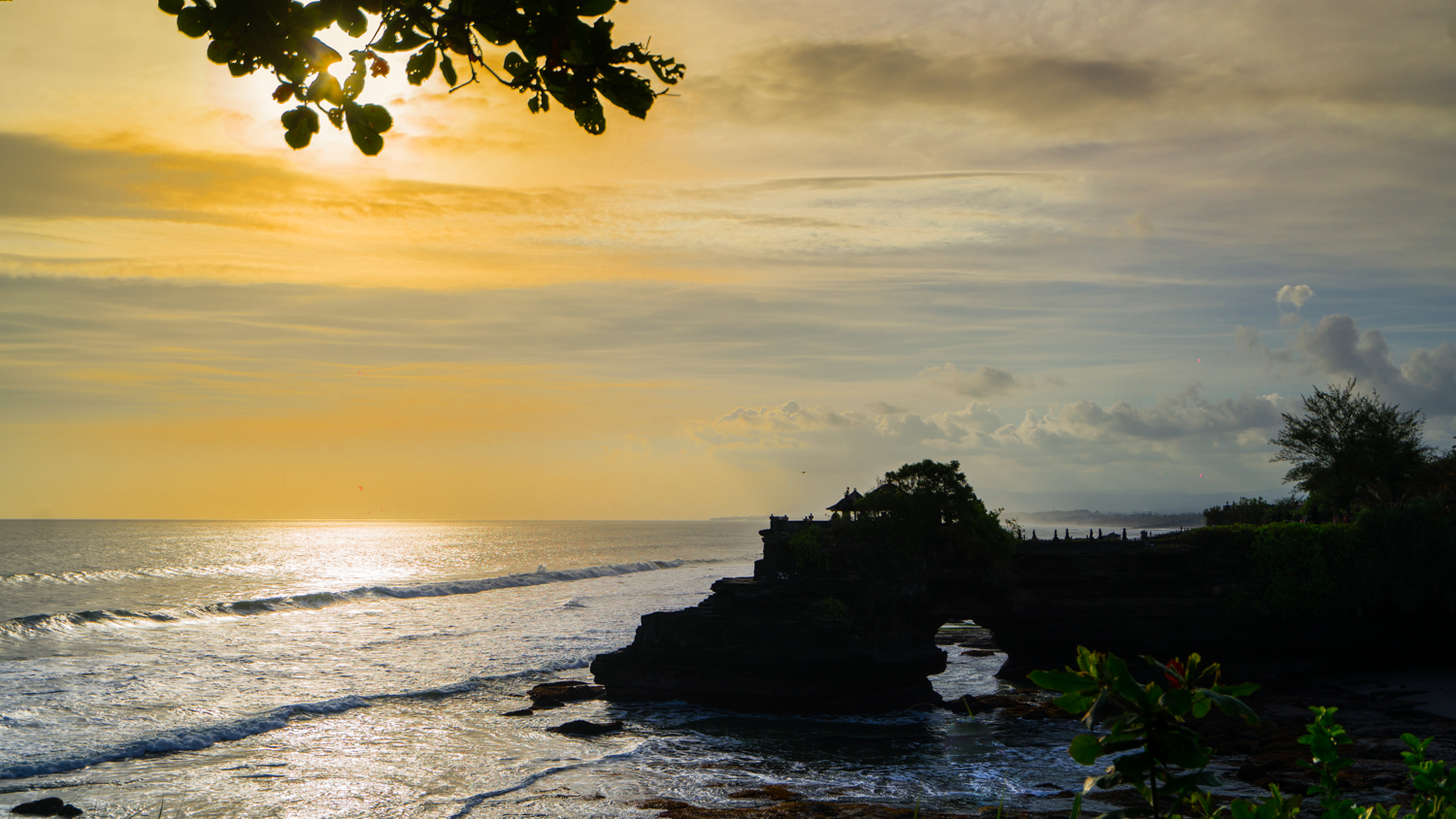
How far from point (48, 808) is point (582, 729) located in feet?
46.1

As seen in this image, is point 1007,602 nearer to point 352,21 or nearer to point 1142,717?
point 1142,717

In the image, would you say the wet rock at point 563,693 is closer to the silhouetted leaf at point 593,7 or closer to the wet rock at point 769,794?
the wet rock at point 769,794

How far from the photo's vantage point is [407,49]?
3088 mm

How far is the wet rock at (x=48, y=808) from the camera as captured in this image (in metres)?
19.9

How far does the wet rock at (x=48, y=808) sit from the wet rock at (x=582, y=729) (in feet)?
42.4

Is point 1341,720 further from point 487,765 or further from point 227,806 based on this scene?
point 227,806

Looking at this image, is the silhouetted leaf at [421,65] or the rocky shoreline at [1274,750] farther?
the rocky shoreline at [1274,750]

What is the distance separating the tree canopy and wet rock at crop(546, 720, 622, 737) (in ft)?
91.3

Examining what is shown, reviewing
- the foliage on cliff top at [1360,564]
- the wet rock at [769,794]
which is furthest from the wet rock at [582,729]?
the foliage on cliff top at [1360,564]

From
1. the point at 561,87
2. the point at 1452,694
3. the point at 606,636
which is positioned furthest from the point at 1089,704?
the point at 606,636

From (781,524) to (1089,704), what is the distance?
35.6 m

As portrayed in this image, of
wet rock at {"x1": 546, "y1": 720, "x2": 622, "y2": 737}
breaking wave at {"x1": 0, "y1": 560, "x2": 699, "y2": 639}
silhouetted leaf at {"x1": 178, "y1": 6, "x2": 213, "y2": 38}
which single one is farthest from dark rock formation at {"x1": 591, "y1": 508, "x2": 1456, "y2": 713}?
breaking wave at {"x1": 0, "y1": 560, "x2": 699, "y2": 639}

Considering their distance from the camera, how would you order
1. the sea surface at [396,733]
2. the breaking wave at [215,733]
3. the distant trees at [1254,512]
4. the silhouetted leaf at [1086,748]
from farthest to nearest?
1. the distant trees at [1254,512]
2. the breaking wave at [215,733]
3. the sea surface at [396,733]
4. the silhouetted leaf at [1086,748]

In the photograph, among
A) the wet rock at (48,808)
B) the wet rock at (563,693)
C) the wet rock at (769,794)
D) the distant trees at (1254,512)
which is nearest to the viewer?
the wet rock at (48,808)
